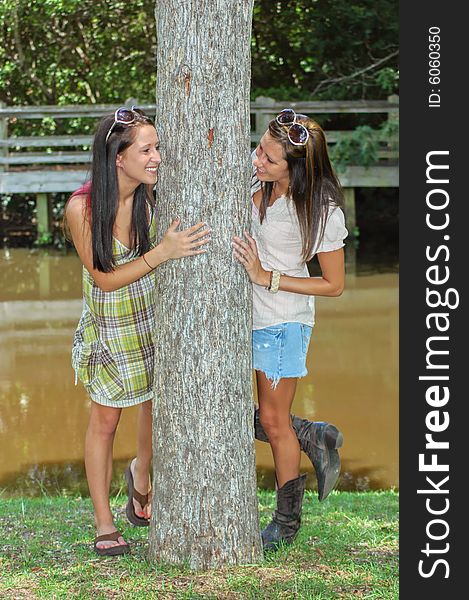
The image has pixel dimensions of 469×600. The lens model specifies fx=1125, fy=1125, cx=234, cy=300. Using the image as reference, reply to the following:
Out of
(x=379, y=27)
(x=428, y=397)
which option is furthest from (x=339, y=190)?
(x=379, y=27)

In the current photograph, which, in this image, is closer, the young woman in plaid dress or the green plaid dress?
the young woman in plaid dress

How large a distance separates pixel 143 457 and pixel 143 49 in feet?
46.2

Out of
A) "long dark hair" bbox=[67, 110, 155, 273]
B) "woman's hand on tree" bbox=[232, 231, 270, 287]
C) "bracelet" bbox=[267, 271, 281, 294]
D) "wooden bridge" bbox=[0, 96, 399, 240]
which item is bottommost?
"bracelet" bbox=[267, 271, 281, 294]

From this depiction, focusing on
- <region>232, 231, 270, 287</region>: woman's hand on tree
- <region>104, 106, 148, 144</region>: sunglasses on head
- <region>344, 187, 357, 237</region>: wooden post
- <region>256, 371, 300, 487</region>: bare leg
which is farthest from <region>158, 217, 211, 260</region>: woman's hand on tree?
<region>344, 187, 357, 237</region>: wooden post

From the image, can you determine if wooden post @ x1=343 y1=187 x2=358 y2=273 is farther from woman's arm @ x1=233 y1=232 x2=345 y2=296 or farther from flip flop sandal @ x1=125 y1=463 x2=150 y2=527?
woman's arm @ x1=233 y1=232 x2=345 y2=296

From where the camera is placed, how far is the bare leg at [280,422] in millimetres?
4199

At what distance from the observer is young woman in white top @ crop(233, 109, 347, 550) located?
407cm

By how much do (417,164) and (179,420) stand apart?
117 centimetres

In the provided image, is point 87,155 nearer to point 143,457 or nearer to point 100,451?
point 143,457

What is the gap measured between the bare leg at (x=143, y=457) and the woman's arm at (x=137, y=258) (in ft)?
1.93

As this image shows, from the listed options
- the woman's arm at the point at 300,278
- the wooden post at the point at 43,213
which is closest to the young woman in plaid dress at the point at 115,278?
the woman's arm at the point at 300,278

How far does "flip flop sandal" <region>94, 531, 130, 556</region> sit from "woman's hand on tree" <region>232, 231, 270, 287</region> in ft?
3.56

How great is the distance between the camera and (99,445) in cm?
418

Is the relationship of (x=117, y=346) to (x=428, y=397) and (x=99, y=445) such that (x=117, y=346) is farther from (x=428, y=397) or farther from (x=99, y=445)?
(x=428, y=397)
